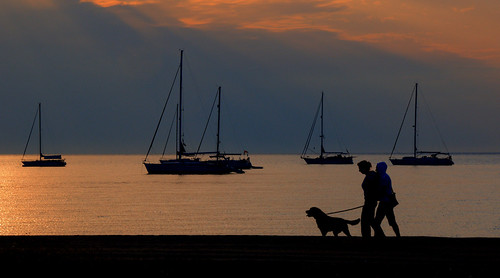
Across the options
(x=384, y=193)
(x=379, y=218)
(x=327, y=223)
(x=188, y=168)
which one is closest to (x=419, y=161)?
(x=188, y=168)

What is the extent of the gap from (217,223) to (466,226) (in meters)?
16.0

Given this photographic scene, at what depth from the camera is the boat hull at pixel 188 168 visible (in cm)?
11562

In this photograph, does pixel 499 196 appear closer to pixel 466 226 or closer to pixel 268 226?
pixel 466 226
